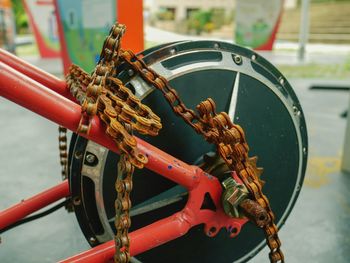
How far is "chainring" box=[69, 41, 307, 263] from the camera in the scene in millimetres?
855

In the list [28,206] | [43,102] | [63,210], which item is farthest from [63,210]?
[43,102]

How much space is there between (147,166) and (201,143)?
0.21m

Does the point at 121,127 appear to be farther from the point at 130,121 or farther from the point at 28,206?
the point at 28,206

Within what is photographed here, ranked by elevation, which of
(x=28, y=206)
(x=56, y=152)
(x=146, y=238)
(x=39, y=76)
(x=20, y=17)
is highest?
(x=39, y=76)

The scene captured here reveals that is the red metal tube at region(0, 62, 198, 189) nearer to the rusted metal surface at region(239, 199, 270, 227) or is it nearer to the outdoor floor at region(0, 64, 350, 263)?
the rusted metal surface at region(239, 199, 270, 227)

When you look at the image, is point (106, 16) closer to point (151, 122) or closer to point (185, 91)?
point (185, 91)

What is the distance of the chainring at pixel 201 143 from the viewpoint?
2.81ft

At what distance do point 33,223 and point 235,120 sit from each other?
2.89ft

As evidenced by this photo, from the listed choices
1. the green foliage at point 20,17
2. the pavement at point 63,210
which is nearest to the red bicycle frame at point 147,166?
the pavement at point 63,210

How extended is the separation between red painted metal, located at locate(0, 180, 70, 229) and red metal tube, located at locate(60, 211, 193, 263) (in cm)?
36

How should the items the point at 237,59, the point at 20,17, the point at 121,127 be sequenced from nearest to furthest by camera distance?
the point at 121,127 < the point at 237,59 < the point at 20,17

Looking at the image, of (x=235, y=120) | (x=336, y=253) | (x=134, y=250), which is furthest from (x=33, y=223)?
(x=336, y=253)

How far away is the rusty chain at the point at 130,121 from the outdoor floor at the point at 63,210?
46cm

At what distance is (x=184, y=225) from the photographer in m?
0.84
